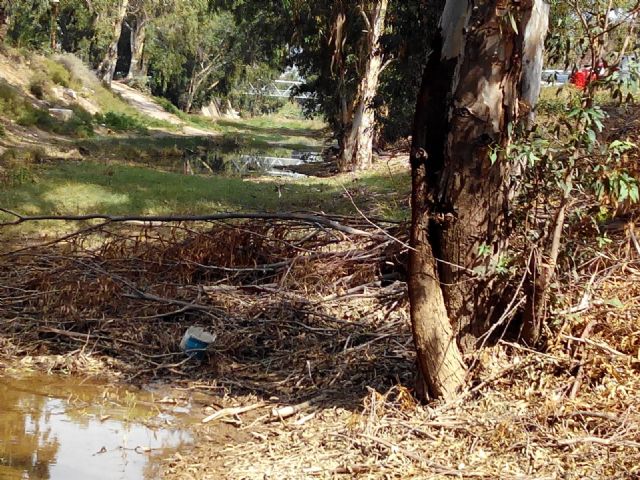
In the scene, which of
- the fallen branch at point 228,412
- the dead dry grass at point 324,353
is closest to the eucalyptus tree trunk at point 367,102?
the dead dry grass at point 324,353

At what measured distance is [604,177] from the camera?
5.26m

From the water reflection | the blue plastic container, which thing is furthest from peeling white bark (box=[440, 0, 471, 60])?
the water reflection

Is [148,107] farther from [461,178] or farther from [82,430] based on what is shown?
[461,178]

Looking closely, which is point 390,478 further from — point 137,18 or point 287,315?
point 137,18

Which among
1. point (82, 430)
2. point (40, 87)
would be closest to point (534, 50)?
point (82, 430)

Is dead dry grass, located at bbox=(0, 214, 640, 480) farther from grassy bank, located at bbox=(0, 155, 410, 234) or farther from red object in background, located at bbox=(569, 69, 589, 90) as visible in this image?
grassy bank, located at bbox=(0, 155, 410, 234)

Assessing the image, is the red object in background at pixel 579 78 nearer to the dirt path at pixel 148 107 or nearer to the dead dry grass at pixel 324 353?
the dead dry grass at pixel 324 353

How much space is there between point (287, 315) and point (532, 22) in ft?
11.6

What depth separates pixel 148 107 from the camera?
5234cm

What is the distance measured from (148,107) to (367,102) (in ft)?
100

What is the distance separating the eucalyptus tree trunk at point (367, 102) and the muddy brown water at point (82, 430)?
16.6 metres

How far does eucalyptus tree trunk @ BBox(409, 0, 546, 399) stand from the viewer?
18.6ft

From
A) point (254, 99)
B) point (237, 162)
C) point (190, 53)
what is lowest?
point (237, 162)

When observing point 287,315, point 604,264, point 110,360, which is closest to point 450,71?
point 604,264
